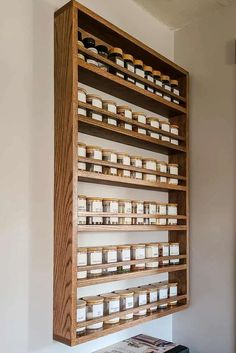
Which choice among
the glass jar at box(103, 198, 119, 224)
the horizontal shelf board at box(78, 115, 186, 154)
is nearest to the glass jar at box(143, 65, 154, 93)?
the horizontal shelf board at box(78, 115, 186, 154)

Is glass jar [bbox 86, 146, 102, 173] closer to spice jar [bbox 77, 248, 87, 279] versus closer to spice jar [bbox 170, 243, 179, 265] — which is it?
spice jar [bbox 77, 248, 87, 279]

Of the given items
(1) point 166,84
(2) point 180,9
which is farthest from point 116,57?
(2) point 180,9

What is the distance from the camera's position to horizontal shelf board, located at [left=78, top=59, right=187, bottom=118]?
141 cm

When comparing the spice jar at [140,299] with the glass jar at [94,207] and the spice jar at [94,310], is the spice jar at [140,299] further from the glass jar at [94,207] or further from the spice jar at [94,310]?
the glass jar at [94,207]

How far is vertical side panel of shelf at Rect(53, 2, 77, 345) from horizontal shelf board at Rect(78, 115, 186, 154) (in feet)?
0.27

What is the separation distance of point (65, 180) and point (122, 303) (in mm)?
570

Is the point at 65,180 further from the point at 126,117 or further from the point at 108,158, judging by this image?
the point at 126,117
